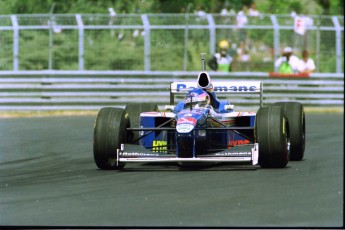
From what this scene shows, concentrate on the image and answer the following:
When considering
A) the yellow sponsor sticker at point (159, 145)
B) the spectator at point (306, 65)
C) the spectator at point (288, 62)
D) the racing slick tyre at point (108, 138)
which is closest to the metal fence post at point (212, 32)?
the spectator at point (288, 62)

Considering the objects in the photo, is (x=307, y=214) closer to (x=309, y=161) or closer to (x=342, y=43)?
(x=309, y=161)

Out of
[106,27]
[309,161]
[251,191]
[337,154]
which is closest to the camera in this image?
[251,191]

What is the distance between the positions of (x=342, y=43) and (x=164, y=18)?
4.19 meters

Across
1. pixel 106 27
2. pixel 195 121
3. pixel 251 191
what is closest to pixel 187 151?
pixel 195 121

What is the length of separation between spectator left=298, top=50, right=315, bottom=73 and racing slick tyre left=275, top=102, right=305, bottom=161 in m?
11.7

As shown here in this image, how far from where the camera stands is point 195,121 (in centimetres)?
1230

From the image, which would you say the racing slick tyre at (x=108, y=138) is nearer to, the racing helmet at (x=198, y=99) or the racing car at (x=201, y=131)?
the racing car at (x=201, y=131)

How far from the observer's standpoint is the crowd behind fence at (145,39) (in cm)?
2466

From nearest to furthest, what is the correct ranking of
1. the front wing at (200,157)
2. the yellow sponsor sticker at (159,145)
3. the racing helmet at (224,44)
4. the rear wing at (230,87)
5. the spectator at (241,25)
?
the front wing at (200,157) → the yellow sponsor sticker at (159,145) → the rear wing at (230,87) → the spectator at (241,25) → the racing helmet at (224,44)

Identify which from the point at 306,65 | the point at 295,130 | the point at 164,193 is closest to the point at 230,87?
the point at 295,130

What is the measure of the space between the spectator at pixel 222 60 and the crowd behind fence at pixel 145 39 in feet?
0.60

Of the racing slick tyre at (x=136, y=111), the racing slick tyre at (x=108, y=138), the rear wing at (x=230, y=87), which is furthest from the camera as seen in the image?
the racing slick tyre at (x=136, y=111)

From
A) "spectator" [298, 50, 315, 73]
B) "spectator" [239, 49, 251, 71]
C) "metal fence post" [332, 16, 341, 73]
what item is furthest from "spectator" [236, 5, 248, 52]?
"metal fence post" [332, 16, 341, 73]

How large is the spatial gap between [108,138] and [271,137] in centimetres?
184
